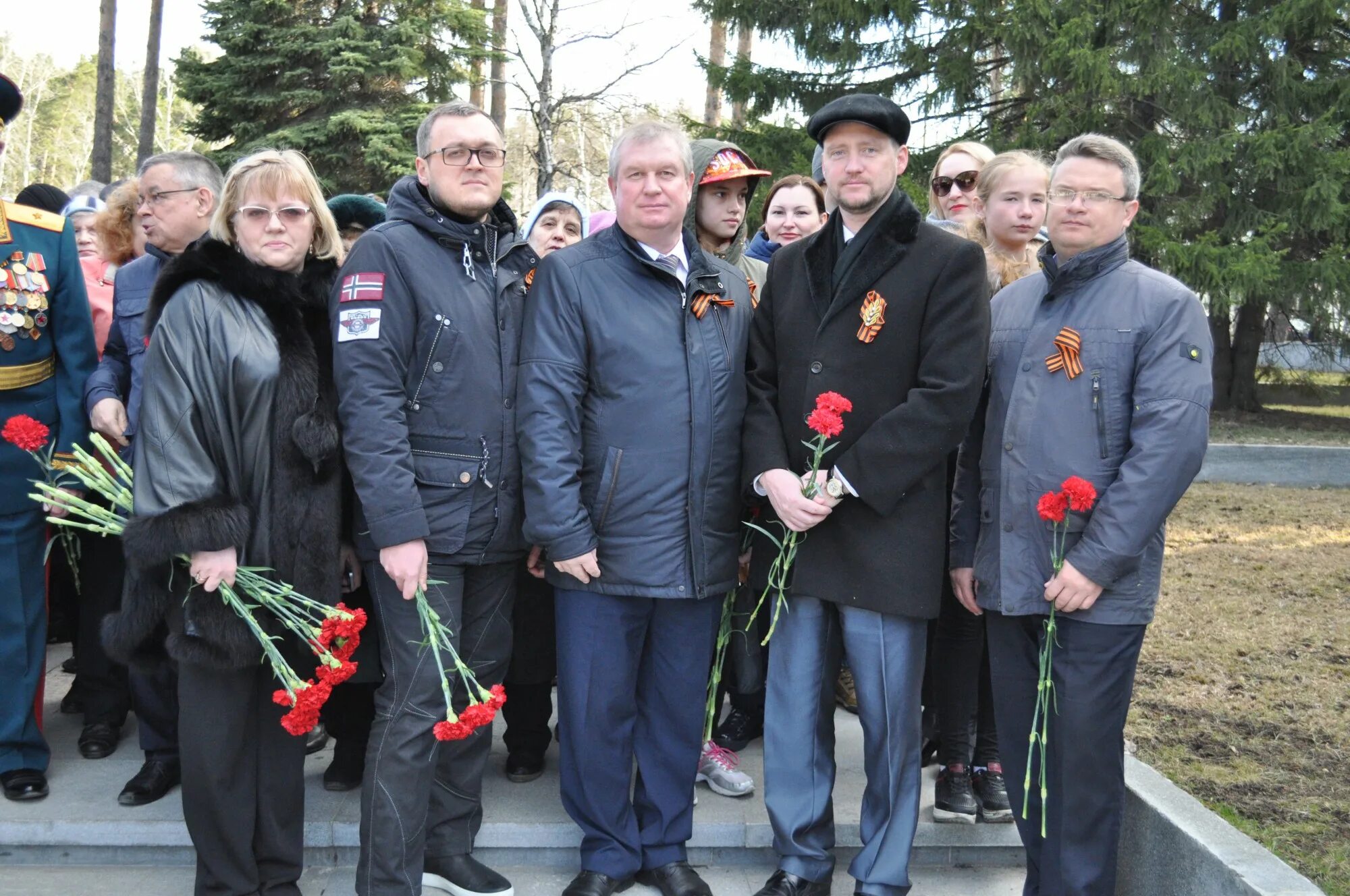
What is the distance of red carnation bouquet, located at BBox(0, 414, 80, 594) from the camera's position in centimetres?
336

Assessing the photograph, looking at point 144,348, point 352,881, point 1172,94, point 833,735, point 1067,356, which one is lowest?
point 352,881

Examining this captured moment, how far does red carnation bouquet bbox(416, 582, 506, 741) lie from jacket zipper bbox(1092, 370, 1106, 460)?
5.50 feet

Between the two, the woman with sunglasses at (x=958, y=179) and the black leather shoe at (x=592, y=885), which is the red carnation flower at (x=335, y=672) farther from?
the woman with sunglasses at (x=958, y=179)

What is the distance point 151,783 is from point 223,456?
141 centimetres

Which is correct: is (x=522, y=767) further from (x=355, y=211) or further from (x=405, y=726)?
(x=355, y=211)

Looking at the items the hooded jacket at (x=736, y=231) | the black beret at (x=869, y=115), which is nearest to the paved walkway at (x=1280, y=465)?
the hooded jacket at (x=736, y=231)

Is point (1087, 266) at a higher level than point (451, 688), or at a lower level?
higher

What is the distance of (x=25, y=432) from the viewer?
11.0 ft

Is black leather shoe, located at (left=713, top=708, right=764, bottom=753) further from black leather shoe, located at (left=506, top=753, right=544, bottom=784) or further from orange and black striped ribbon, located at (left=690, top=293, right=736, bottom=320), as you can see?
orange and black striped ribbon, located at (left=690, top=293, right=736, bottom=320)

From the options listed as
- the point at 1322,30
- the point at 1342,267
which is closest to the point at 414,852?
the point at 1342,267

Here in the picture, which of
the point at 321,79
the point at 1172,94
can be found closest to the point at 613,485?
the point at 1172,94

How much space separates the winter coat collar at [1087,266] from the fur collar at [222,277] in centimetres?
211

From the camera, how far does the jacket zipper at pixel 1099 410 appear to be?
9.57ft

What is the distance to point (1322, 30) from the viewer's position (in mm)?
12398
